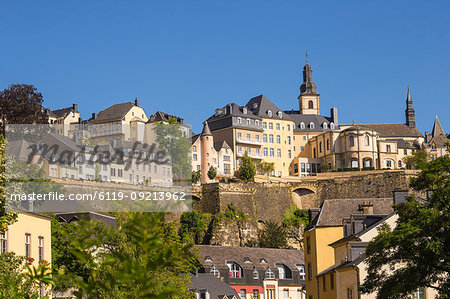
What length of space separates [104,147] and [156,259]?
100696 mm

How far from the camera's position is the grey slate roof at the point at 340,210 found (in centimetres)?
4869

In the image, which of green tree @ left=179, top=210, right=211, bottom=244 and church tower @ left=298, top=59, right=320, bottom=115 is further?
church tower @ left=298, top=59, right=320, bottom=115

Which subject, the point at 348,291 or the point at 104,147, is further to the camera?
the point at 104,147

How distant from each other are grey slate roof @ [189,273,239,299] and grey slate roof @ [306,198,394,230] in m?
17.1

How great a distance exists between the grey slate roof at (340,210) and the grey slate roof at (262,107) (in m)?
78.0

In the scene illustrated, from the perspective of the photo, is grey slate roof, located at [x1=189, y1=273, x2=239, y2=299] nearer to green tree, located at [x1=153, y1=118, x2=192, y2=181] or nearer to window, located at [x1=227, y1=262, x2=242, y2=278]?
window, located at [x1=227, y1=262, x2=242, y2=278]

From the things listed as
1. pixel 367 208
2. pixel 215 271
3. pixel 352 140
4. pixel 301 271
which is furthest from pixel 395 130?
pixel 367 208

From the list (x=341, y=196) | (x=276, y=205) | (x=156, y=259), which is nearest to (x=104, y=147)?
(x=276, y=205)

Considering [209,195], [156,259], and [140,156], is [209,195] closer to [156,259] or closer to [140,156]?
[140,156]

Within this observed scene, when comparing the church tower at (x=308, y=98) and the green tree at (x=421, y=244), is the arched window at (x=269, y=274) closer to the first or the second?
the green tree at (x=421, y=244)

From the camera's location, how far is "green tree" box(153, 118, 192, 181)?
4028 inches

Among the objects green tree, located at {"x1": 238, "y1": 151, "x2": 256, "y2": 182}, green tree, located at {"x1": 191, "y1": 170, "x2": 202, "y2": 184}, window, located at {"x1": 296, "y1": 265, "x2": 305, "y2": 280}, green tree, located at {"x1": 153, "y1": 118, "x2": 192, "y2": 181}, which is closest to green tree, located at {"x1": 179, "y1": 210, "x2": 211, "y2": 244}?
green tree, located at {"x1": 153, "y1": 118, "x2": 192, "y2": 181}

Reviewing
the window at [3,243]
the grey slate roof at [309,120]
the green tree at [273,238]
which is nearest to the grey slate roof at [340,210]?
the window at [3,243]

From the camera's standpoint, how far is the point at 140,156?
108 m
